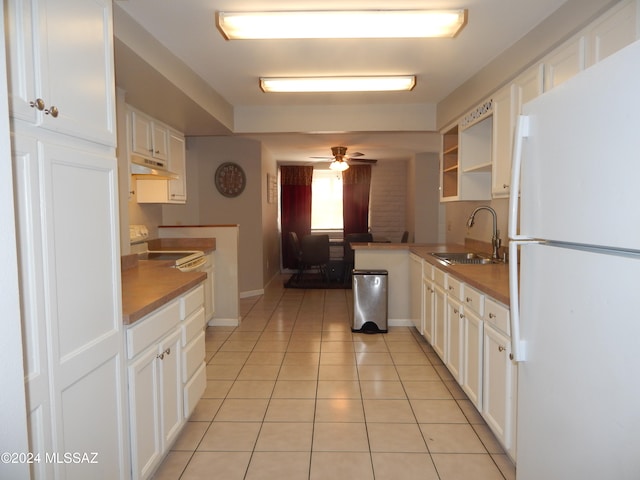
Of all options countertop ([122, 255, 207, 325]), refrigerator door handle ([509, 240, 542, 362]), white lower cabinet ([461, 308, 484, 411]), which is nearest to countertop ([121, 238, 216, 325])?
countertop ([122, 255, 207, 325])

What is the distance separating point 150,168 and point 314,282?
430cm

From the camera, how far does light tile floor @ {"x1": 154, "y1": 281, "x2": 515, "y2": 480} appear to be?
6.97 feet

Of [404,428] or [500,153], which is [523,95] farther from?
[404,428]

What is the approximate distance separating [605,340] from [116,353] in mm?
1541

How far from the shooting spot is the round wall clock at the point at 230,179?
6.07m

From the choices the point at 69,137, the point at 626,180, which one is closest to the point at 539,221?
the point at 626,180

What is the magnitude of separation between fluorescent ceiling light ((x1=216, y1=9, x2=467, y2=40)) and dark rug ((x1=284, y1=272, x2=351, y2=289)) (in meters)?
4.87

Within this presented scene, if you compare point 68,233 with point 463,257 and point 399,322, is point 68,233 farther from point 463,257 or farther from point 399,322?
point 399,322

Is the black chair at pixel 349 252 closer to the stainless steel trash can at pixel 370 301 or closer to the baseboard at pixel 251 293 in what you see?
the baseboard at pixel 251 293

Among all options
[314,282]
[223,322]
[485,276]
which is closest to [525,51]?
[485,276]

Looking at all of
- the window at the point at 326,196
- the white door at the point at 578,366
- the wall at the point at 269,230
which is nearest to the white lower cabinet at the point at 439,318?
the white door at the point at 578,366

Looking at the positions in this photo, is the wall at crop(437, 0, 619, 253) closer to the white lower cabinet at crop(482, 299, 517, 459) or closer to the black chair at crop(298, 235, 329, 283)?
the white lower cabinet at crop(482, 299, 517, 459)

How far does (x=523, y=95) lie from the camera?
9.09ft

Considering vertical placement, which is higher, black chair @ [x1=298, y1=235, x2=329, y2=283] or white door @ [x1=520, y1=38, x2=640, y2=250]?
white door @ [x1=520, y1=38, x2=640, y2=250]
